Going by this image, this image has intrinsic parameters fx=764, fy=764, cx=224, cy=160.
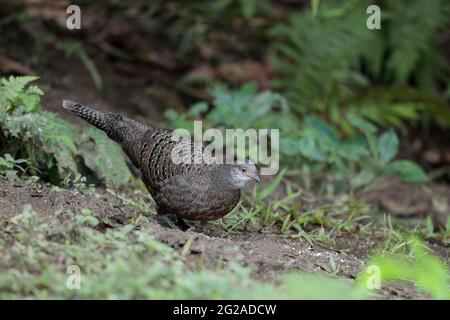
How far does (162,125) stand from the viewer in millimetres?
7727

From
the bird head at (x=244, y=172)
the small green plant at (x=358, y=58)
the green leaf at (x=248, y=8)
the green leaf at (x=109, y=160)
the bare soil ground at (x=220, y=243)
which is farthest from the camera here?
the green leaf at (x=248, y=8)

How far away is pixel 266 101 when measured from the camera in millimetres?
7641

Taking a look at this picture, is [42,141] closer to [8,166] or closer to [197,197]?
[8,166]

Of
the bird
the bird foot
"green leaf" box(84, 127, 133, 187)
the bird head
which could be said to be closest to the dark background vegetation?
"green leaf" box(84, 127, 133, 187)

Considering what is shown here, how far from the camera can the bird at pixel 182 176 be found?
5301 millimetres

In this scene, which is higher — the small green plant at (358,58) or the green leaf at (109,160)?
the small green plant at (358,58)

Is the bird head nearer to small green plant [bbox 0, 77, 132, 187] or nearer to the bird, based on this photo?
the bird

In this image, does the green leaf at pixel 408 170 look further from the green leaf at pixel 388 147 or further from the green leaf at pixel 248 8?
the green leaf at pixel 248 8

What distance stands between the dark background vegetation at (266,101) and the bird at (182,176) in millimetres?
261

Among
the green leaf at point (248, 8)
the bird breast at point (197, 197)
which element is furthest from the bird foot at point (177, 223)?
the green leaf at point (248, 8)

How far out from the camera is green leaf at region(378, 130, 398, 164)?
Answer: 24.5 ft

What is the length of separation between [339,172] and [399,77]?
2275 millimetres

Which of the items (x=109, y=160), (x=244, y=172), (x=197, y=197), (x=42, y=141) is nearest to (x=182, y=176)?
(x=197, y=197)

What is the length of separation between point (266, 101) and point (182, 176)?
2.47 m
